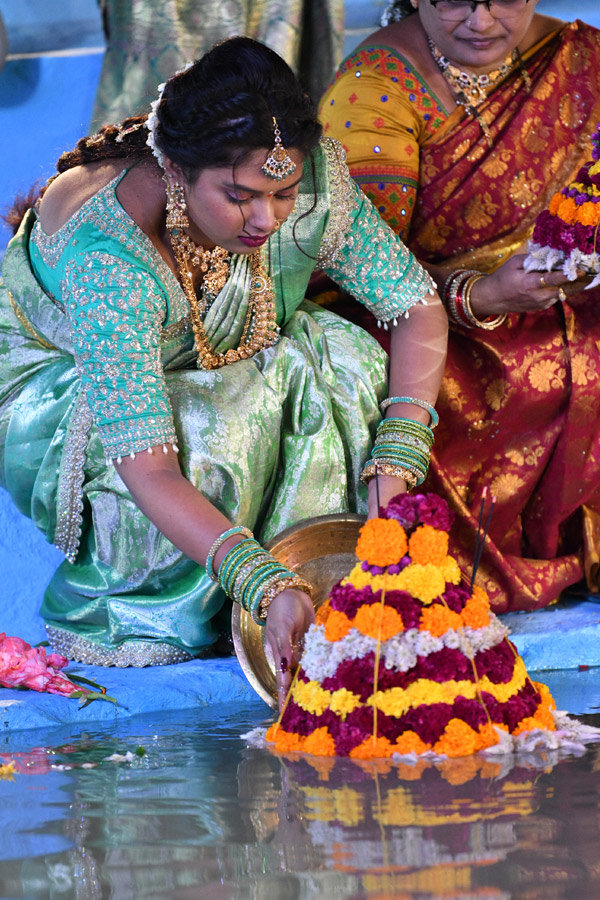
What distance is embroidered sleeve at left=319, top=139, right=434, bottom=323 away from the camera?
3000mm

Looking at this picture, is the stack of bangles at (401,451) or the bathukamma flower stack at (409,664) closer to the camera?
the bathukamma flower stack at (409,664)

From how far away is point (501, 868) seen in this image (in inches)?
61.5

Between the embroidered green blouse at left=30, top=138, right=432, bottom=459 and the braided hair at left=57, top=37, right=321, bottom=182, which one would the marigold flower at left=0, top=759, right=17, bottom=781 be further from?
the braided hair at left=57, top=37, right=321, bottom=182

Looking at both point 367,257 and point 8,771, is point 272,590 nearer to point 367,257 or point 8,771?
point 8,771

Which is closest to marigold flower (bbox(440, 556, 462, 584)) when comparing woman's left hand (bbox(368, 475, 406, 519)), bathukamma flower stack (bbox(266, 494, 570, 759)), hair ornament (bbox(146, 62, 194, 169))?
bathukamma flower stack (bbox(266, 494, 570, 759))

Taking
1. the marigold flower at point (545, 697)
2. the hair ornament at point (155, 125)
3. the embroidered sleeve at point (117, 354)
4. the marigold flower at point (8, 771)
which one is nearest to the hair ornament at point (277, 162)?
the hair ornament at point (155, 125)

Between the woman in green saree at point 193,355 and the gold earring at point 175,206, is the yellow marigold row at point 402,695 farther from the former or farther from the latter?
the gold earring at point 175,206

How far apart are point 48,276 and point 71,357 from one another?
268mm

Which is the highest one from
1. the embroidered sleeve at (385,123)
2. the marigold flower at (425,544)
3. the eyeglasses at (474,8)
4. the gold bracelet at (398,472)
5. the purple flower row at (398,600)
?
the eyeglasses at (474,8)

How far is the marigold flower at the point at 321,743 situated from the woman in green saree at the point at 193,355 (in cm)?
33

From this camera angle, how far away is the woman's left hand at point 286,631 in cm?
235

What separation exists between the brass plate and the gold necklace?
1.51 ft

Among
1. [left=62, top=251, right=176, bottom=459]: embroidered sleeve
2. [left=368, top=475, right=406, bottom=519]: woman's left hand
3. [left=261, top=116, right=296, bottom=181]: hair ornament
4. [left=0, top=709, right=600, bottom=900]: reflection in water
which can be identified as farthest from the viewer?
[left=368, top=475, right=406, bottom=519]: woman's left hand

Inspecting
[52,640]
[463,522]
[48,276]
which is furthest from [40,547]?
[463,522]
